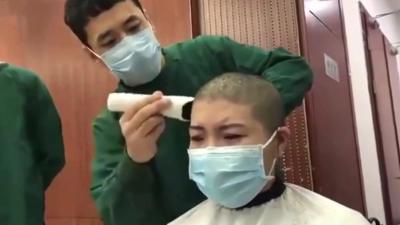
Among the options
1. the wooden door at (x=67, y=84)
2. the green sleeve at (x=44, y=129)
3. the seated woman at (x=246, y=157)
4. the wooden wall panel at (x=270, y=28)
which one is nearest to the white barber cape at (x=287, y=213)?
the seated woman at (x=246, y=157)

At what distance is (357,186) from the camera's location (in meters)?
2.87

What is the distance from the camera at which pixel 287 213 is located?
115cm

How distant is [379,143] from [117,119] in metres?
2.72

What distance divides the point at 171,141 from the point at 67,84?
5.57 ft

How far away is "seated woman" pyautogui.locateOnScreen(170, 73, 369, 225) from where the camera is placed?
1083mm

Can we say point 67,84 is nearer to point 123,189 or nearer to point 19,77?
point 19,77

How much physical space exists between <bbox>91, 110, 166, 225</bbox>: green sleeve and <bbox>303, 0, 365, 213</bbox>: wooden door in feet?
3.51

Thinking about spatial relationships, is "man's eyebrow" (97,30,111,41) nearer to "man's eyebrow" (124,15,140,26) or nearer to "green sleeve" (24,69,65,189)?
"man's eyebrow" (124,15,140,26)

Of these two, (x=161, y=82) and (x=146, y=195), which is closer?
(x=146, y=195)

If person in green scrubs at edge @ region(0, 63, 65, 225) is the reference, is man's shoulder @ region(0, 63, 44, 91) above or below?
above

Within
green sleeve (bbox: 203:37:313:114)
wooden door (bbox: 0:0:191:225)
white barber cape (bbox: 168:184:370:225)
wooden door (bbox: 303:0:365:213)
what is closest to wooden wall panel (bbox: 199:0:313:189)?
wooden door (bbox: 303:0:365:213)

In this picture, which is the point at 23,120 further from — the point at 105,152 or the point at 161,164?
the point at 161,164

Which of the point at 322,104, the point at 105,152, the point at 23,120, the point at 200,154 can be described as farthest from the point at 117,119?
the point at 322,104

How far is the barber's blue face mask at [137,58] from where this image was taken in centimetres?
138
